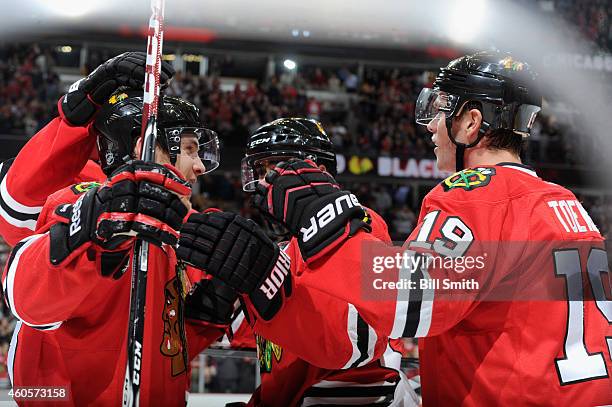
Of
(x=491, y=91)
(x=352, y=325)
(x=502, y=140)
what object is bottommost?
(x=352, y=325)

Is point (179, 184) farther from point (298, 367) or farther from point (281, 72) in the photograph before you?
point (281, 72)

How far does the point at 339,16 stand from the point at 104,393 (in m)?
11.0

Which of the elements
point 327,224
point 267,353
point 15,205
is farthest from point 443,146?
point 15,205

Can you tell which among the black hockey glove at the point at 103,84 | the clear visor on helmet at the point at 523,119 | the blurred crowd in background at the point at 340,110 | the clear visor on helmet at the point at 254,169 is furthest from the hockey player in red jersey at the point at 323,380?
the blurred crowd in background at the point at 340,110

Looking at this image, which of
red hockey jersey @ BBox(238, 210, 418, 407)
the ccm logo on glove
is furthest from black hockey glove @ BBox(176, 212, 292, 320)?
red hockey jersey @ BBox(238, 210, 418, 407)

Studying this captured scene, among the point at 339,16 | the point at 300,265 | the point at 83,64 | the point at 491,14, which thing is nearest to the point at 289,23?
the point at 339,16

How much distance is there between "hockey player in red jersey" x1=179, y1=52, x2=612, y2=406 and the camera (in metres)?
1.65

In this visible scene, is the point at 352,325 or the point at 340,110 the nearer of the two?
the point at 352,325

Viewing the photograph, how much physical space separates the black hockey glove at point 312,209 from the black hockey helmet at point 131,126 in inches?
20.6

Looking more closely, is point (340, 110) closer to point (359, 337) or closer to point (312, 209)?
point (359, 337)

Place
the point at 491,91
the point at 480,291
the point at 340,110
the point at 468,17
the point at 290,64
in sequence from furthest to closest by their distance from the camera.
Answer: the point at 290,64, the point at 340,110, the point at 468,17, the point at 491,91, the point at 480,291

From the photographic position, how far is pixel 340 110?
13242mm

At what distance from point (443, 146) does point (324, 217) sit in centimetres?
62

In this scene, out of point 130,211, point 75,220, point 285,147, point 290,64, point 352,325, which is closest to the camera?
point 130,211
